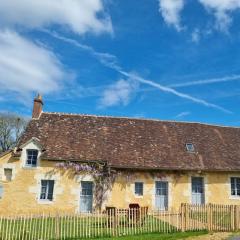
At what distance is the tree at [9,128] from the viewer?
41.6 m

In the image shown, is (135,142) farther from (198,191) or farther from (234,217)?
(234,217)

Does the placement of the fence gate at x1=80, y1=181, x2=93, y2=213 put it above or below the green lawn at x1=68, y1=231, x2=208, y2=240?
above

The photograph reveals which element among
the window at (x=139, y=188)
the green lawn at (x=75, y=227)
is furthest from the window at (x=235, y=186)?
the green lawn at (x=75, y=227)

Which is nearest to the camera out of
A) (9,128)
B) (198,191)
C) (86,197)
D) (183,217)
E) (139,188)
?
(183,217)

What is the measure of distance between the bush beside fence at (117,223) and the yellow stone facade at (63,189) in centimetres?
609

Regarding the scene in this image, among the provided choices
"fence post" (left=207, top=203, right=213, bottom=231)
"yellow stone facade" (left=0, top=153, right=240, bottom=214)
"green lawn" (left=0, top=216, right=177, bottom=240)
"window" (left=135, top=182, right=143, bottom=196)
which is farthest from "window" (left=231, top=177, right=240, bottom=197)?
"green lawn" (left=0, top=216, right=177, bottom=240)

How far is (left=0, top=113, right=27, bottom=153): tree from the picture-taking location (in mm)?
41562

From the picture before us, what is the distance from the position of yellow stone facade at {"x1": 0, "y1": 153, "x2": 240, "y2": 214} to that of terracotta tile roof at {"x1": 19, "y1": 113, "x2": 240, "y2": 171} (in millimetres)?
819

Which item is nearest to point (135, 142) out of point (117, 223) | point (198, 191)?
point (198, 191)

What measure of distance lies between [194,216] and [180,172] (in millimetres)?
7518

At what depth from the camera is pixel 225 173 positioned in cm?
2233

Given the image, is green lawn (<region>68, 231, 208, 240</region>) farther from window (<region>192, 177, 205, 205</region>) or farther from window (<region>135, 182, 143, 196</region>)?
window (<region>192, 177, 205, 205</region>)

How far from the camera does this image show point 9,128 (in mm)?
42531

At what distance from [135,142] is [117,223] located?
10.3m
